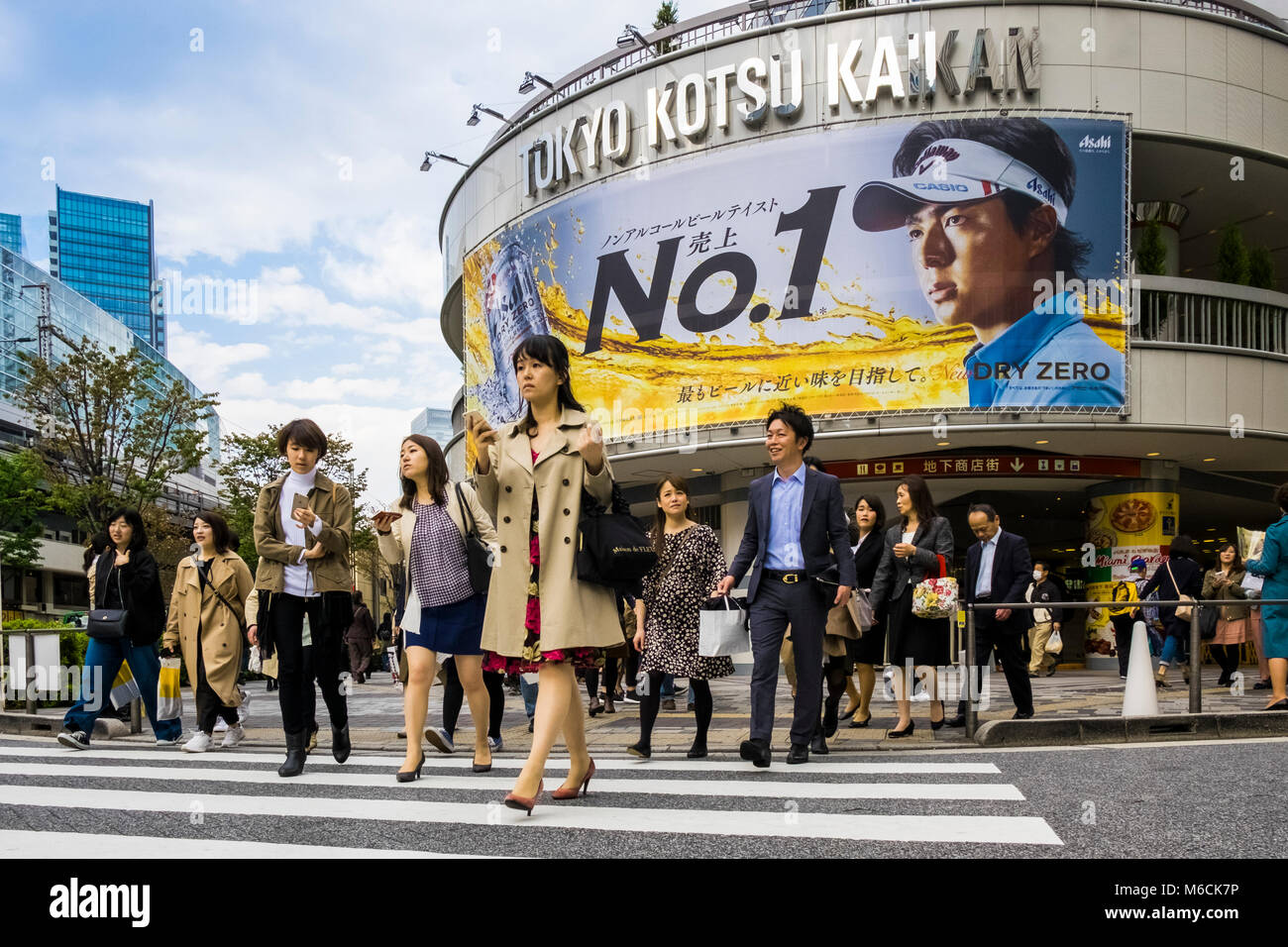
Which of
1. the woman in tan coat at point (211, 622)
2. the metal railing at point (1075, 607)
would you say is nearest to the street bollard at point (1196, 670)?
the metal railing at point (1075, 607)

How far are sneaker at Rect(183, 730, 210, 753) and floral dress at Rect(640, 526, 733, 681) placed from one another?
338cm

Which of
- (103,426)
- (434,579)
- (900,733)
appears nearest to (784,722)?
(900,733)

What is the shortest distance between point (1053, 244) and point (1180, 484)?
651cm

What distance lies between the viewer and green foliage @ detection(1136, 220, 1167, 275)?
2167 centimetres

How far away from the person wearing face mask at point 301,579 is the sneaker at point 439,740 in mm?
794

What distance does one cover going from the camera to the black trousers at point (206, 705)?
8336 millimetres

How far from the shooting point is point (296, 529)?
6762 mm

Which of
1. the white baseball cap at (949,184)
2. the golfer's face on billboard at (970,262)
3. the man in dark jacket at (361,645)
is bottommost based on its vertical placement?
the man in dark jacket at (361,645)

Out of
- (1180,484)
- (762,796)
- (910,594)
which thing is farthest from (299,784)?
(1180,484)

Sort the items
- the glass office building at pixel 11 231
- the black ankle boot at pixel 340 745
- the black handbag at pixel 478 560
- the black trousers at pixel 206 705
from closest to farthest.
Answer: the black handbag at pixel 478 560 → the black ankle boot at pixel 340 745 → the black trousers at pixel 206 705 → the glass office building at pixel 11 231

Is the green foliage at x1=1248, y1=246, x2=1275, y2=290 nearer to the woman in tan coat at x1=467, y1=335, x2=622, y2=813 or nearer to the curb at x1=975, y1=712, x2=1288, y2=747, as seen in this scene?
the curb at x1=975, y1=712, x2=1288, y2=747

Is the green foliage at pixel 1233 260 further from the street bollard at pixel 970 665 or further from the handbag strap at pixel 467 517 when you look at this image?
the handbag strap at pixel 467 517

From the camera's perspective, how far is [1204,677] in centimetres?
826
